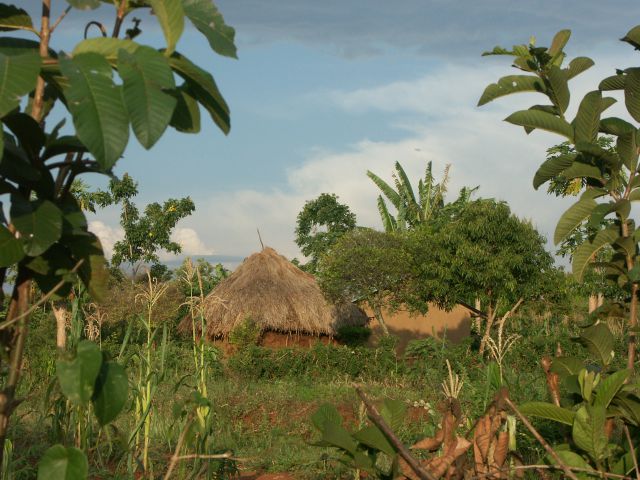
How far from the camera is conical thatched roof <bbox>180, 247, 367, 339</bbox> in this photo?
62.0ft

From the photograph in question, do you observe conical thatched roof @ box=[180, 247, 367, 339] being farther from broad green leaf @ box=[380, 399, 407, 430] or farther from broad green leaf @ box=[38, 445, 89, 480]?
broad green leaf @ box=[38, 445, 89, 480]

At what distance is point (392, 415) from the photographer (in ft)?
4.77

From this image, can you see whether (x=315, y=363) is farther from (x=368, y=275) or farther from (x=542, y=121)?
(x=542, y=121)

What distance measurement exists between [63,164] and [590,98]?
5.37ft

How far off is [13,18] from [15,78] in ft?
1.08

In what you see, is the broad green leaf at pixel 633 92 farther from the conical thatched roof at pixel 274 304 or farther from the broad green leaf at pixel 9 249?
the conical thatched roof at pixel 274 304

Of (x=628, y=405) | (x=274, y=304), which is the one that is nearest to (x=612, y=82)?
(x=628, y=405)

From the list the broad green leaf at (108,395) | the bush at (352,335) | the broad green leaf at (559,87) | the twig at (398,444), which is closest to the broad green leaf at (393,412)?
the twig at (398,444)

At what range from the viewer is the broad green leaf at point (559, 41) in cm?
240

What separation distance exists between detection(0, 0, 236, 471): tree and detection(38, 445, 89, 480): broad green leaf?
3.6 inches

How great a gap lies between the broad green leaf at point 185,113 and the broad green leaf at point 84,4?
17 centimetres

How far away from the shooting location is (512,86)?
98.0 inches

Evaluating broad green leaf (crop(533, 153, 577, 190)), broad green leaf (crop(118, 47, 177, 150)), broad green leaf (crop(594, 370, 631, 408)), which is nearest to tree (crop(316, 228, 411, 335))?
broad green leaf (crop(533, 153, 577, 190))

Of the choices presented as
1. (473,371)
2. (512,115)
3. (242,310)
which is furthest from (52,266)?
(242,310)
